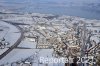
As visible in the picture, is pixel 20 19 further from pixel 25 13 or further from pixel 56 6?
pixel 56 6

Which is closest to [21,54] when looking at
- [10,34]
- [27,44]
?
[27,44]

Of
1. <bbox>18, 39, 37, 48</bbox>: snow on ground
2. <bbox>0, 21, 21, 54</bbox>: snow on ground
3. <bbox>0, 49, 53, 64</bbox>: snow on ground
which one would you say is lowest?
<bbox>0, 49, 53, 64</bbox>: snow on ground

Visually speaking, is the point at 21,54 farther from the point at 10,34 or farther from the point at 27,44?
the point at 10,34

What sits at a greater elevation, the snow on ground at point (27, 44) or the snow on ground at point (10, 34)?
the snow on ground at point (10, 34)

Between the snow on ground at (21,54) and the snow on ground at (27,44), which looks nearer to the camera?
the snow on ground at (21,54)

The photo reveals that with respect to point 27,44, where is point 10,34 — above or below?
above

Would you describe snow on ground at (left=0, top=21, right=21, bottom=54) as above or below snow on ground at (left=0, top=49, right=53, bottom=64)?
above

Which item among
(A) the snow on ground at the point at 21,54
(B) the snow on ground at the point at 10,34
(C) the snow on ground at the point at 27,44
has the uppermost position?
(B) the snow on ground at the point at 10,34

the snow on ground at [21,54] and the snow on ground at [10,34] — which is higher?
the snow on ground at [10,34]

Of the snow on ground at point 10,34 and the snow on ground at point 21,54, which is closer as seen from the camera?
the snow on ground at point 21,54

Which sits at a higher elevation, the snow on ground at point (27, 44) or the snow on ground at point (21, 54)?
the snow on ground at point (27, 44)

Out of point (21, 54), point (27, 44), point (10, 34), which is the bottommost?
point (21, 54)
